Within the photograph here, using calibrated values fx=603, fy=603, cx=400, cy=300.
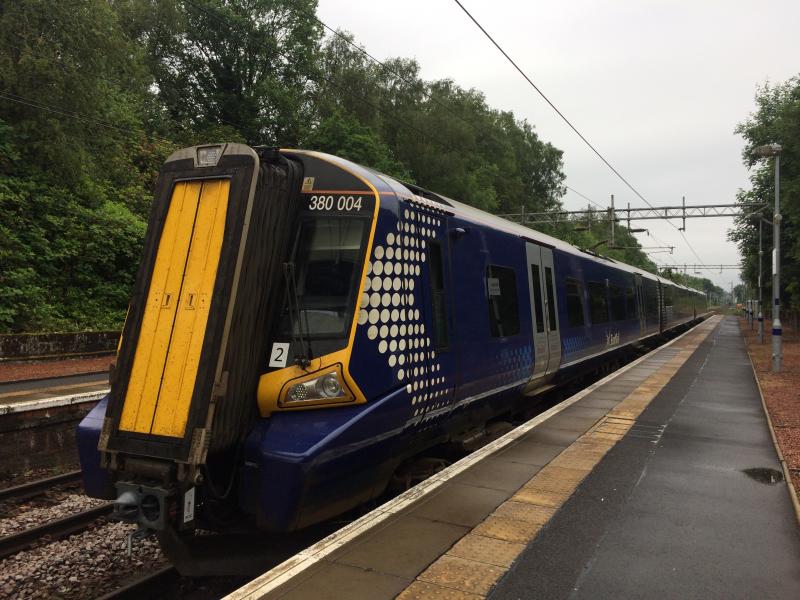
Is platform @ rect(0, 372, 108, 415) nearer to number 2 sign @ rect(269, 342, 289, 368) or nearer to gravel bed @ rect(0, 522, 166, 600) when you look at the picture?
gravel bed @ rect(0, 522, 166, 600)

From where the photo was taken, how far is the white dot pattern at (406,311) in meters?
4.89

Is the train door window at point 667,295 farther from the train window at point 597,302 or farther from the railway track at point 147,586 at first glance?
the railway track at point 147,586

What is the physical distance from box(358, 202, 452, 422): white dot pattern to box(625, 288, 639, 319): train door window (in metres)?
13.2

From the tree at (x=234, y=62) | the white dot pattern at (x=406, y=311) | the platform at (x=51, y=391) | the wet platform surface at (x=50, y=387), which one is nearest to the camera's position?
the white dot pattern at (x=406, y=311)

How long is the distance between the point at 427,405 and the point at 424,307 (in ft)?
2.96

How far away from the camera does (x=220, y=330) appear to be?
4297 millimetres

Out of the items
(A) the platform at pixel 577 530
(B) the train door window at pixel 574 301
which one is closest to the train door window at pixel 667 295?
(B) the train door window at pixel 574 301

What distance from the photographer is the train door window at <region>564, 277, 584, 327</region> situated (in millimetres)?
11149

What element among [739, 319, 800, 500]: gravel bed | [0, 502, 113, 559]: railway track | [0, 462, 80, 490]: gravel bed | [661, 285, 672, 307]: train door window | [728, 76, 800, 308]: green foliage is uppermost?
[728, 76, 800, 308]: green foliage

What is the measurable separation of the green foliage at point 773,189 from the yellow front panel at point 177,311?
1962 cm

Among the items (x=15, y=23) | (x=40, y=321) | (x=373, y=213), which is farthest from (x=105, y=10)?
(x=373, y=213)

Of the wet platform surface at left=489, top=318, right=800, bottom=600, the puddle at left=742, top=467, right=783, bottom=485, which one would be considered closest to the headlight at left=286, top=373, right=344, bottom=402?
the wet platform surface at left=489, top=318, right=800, bottom=600

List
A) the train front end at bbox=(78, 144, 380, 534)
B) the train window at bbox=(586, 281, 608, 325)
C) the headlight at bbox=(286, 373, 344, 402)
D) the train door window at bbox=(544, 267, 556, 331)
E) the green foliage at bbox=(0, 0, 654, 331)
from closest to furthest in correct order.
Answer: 1. the train front end at bbox=(78, 144, 380, 534)
2. the headlight at bbox=(286, 373, 344, 402)
3. the train door window at bbox=(544, 267, 556, 331)
4. the train window at bbox=(586, 281, 608, 325)
5. the green foliage at bbox=(0, 0, 654, 331)

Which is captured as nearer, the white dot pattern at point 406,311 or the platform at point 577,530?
the platform at point 577,530
